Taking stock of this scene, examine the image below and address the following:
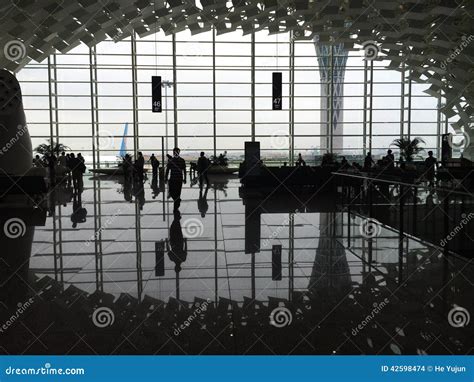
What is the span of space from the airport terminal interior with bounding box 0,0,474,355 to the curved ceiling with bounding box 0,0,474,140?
0.27 feet

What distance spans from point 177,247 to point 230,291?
88.2 inches

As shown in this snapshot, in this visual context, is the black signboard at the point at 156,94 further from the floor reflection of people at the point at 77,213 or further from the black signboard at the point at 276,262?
the black signboard at the point at 276,262

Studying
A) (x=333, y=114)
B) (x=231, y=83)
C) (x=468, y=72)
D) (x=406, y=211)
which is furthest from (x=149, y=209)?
(x=333, y=114)

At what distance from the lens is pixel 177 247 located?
6.50 m

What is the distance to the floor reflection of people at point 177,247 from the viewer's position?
18.2ft

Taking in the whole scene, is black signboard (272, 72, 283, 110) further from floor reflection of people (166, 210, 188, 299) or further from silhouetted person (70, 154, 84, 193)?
floor reflection of people (166, 210, 188, 299)

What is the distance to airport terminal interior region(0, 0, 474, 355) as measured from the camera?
3.67 metres

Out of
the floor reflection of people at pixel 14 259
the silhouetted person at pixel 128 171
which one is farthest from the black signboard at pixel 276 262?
the silhouetted person at pixel 128 171

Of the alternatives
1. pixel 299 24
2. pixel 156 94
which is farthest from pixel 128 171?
pixel 299 24

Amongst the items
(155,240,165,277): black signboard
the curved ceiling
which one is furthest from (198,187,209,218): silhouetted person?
the curved ceiling

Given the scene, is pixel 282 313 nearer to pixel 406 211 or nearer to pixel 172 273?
pixel 172 273

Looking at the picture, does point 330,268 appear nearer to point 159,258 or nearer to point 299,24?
point 159,258

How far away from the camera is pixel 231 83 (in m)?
25.2

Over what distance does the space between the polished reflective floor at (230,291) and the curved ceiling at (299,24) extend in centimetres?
923
